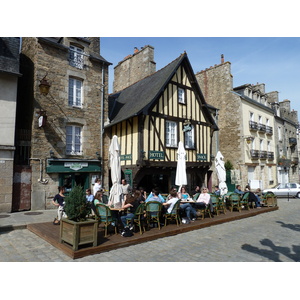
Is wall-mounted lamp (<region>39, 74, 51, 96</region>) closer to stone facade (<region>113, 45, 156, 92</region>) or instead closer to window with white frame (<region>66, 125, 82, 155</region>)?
window with white frame (<region>66, 125, 82, 155</region>)

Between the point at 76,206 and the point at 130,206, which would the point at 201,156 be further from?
the point at 76,206

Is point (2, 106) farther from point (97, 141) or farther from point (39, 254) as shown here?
point (39, 254)

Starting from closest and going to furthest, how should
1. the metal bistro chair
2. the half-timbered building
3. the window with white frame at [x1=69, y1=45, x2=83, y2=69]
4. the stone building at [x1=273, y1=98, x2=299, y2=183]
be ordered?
the metal bistro chair, the half-timbered building, the window with white frame at [x1=69, y1=45, x2=83, y2=69], the stone building at [x1=273, y1=98, x2=299, y2=183]

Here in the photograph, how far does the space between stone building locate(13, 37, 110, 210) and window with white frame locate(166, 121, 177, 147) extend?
3.15m

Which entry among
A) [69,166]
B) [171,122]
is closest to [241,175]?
[171,122]

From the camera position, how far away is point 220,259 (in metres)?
4.46

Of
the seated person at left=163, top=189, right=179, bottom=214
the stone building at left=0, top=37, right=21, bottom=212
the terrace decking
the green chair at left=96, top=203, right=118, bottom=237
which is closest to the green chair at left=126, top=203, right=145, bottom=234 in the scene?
the terrace decking

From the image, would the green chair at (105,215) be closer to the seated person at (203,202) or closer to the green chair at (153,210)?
the green chair at (153,210)

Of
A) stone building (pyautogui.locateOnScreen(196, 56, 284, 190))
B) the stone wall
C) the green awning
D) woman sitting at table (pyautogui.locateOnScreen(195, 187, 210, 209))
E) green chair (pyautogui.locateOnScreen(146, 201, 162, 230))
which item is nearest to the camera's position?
green chair (pyautogui.locateOnScreen(146, 201, 162, 230))

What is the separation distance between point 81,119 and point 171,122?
4493 mm

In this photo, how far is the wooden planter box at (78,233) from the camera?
15.0ft

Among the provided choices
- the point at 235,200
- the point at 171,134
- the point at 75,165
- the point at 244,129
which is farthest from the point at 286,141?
the point at 75,165

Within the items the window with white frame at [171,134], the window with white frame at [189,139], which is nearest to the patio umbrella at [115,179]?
the window with white frame at [171,134]

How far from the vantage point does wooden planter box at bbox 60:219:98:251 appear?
4.58m
